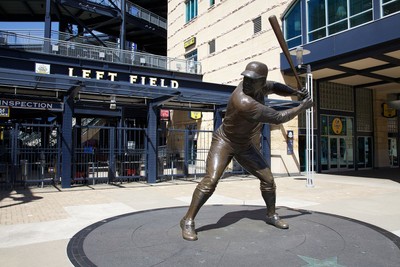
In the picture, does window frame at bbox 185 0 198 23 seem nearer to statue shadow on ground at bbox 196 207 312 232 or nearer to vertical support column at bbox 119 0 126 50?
vertical support column at bbox 119 0 126 50

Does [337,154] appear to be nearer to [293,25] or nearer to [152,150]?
[293,25]

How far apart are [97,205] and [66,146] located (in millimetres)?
4510

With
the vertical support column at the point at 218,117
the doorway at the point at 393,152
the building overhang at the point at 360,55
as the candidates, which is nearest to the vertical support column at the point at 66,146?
the vertical support column at the point at 218,117

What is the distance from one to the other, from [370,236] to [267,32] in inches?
615

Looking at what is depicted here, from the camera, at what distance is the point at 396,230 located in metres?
5.87

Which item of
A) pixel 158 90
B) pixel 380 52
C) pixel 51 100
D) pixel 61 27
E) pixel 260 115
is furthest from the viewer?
pixel 61 27

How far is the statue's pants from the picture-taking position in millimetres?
5016

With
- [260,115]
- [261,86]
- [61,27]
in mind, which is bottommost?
[260,115]

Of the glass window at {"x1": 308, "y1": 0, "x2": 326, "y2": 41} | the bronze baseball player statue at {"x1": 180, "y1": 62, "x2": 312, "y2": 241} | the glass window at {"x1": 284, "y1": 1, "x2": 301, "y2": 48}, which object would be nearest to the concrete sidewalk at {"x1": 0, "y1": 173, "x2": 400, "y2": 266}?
the bronze baseball player statue at {"x1": 180, "y1": 62, "x2": 312, "y2": 241}

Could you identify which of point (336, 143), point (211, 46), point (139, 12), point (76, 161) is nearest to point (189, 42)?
point (211, 46)

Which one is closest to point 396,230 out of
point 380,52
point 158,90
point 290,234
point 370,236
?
point 370,236

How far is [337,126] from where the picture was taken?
68.1 feet

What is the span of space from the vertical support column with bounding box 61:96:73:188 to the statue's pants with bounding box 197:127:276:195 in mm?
8103

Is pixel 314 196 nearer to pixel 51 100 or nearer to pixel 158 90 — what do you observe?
pixel 158 90
